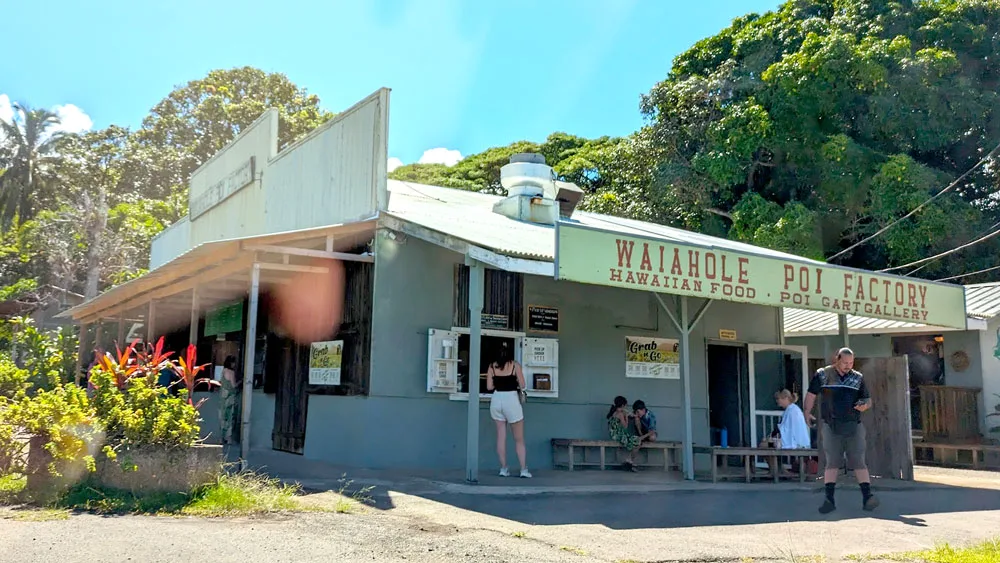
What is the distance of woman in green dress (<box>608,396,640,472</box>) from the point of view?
12.0m

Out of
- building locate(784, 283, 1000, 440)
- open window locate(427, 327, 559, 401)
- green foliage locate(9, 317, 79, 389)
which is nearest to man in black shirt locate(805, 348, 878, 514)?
open window locate(427, 327, 559, 401)

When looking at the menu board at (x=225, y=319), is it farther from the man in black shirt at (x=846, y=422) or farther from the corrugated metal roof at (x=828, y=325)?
the corrugated metal roof at (x=828, y=325)

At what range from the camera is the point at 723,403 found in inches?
609

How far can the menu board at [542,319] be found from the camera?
1208 cm

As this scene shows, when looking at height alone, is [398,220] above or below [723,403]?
above

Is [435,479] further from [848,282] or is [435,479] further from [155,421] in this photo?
[848,282]

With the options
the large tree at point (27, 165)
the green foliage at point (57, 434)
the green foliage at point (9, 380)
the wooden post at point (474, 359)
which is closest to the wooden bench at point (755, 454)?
the wooden post at point (474, 359)

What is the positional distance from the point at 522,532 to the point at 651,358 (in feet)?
23.8

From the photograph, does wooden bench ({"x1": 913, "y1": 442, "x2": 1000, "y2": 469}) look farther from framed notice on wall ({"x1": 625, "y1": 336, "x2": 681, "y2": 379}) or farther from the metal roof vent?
the metal roof vent

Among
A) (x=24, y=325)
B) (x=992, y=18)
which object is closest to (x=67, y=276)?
(x=24, y=325)

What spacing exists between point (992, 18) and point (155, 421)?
2486 cm

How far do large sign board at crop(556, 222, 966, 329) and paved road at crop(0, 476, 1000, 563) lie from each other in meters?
2.35

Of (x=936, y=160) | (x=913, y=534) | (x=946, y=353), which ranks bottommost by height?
(x=913, y=534)

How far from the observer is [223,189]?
19141 mm
